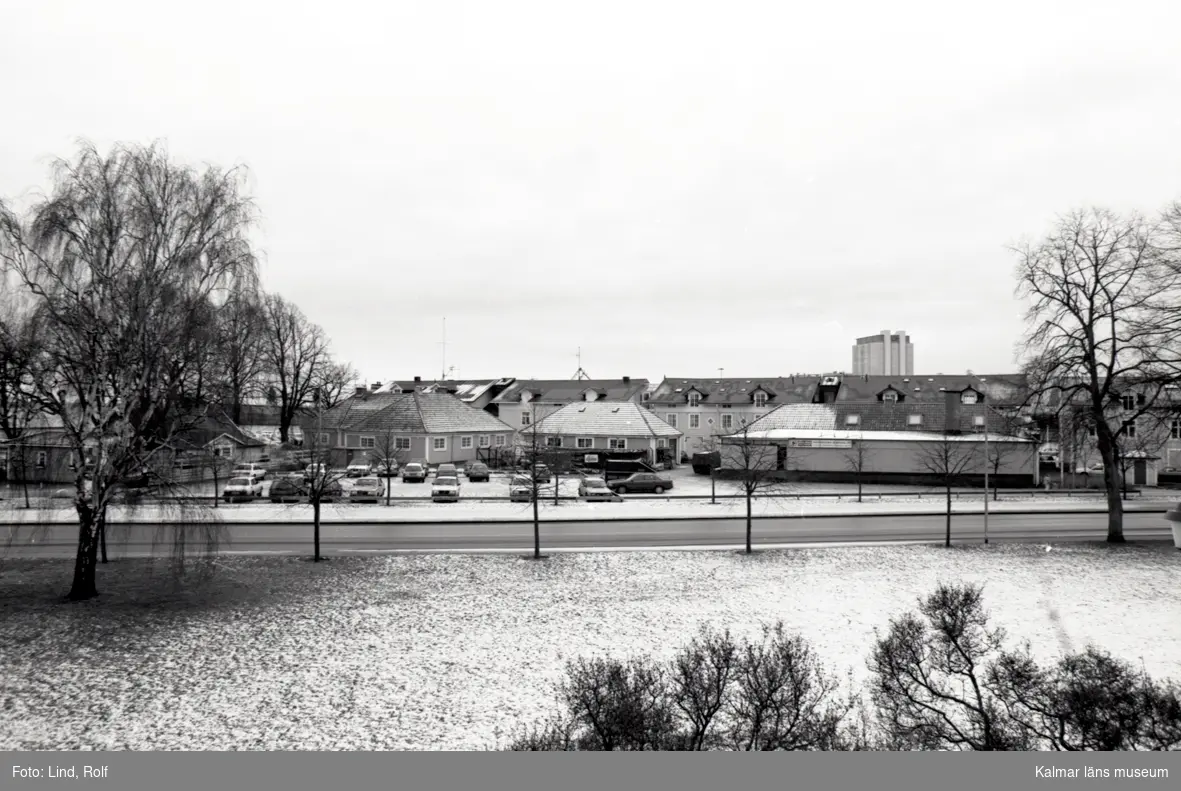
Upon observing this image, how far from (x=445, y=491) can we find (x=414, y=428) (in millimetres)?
17979

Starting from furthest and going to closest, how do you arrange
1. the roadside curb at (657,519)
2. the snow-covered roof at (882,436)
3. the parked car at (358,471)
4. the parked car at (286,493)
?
the snow-covered roof at (882,436)
the parked car at (358,471)
the parked car at (286,493)
the roadside curb at (657,519)

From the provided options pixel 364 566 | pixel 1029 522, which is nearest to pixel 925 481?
pixel 1029 522

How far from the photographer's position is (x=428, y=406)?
2183 inches

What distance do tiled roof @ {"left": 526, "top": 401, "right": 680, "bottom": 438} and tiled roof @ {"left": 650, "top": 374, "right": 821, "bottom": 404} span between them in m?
14.5

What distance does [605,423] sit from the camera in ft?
188

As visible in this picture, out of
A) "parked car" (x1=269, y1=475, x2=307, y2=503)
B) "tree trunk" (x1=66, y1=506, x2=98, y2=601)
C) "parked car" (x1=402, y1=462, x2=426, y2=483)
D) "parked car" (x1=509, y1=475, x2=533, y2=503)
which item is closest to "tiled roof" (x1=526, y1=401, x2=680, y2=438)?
"parked car" (x1=402, y1=462, x2=426, y2=483)

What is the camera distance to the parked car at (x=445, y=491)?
36.2m

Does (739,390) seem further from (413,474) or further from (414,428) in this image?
(413,474)

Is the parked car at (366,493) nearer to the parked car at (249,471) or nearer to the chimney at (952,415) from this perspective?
the parked car at (249,471)

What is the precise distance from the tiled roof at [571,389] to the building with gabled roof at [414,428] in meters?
19.4

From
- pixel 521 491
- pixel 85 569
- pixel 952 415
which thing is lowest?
pixel 521 491

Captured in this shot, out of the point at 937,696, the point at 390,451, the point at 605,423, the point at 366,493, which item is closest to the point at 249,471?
the point at 390,451

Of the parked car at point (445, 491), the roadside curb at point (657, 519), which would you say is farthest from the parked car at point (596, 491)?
the roadside curb at point (657, 519)
